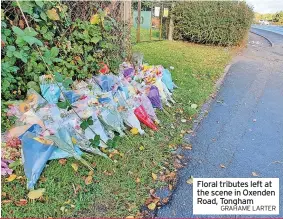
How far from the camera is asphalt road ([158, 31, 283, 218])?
3.02m

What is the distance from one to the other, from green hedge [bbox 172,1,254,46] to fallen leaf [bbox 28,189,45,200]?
38.0 feet

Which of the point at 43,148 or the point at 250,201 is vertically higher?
the point at 43,148

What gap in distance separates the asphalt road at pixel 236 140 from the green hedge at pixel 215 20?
6042 mm

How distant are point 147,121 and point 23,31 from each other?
5.87 feet

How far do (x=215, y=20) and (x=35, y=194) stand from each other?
11871 mm

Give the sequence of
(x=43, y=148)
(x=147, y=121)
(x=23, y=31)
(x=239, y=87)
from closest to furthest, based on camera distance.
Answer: (x=43, y=148)
(x=23, y=31)
(x=147, y=121)
(x=239, y=87)

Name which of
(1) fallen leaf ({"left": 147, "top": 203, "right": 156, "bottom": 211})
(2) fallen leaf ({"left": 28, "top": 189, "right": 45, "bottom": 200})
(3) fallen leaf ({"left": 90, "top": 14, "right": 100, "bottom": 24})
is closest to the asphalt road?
(1) fallen leaf ({"left": 147, "top": 203, "right": 156, "bottom": 211})

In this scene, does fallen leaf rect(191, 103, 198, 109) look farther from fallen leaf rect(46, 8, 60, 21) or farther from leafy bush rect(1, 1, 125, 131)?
fallen leaf rect(46, 8, 60, 21)

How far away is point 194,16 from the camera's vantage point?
12.6 m

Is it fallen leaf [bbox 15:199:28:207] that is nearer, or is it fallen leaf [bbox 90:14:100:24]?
fallen leaf [bbox 15:199:28:207]

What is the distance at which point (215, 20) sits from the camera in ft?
41.2

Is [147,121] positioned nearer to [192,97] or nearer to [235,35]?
[192,97]

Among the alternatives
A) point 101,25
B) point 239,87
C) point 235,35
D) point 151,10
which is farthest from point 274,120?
point 151,10

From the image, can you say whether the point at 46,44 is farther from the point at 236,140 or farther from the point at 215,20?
the point at 215,20
